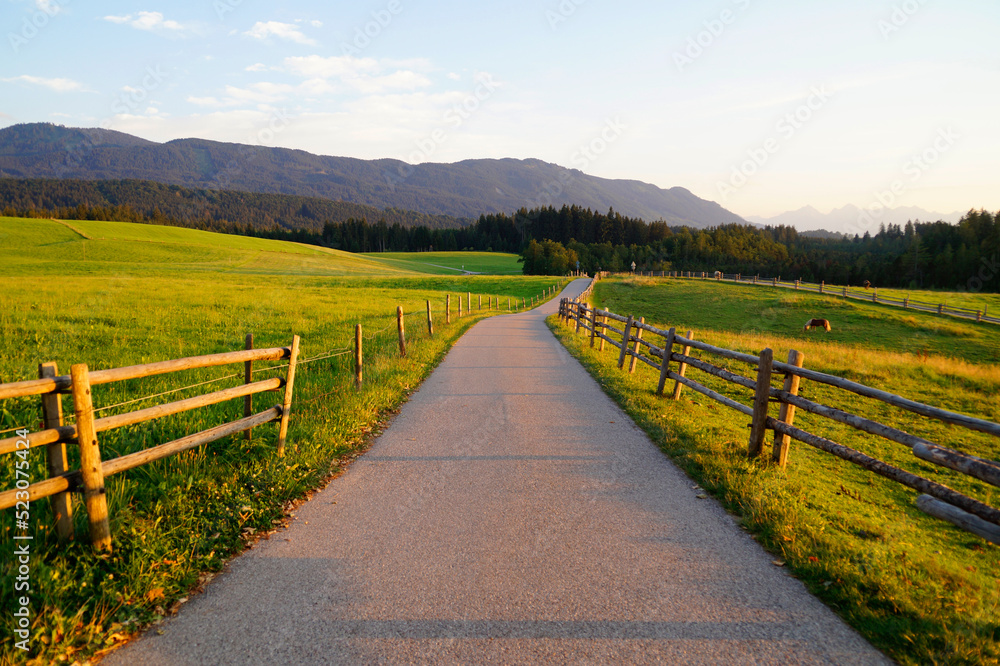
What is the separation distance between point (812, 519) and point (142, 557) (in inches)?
235

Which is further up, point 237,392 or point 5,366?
point 237,392

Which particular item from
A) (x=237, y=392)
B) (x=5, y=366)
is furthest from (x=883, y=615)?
(x=5, y=366)

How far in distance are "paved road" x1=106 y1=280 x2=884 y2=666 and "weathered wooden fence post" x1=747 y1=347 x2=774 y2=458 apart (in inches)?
49.8

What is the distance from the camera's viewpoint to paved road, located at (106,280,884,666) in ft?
10.0

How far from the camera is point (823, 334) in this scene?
3338 centimetres

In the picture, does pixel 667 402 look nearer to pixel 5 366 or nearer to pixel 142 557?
pixel 142 557

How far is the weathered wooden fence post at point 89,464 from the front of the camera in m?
3.63

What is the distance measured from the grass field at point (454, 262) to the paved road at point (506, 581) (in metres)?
80.1

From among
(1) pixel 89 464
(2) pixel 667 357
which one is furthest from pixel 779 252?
(1) pixel 89 464

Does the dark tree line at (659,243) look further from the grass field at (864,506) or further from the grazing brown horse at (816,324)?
the grass field at (864,506)

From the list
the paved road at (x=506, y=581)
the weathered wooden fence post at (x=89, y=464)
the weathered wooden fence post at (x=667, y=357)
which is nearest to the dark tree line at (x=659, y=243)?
the weathered wooden fence post at (x=667, y=357)

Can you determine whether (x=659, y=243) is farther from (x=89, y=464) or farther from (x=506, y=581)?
(x=89, y=464)

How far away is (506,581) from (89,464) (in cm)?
330

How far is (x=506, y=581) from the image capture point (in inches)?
146
